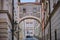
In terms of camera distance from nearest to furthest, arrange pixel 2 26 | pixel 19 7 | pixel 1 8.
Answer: pixel 2 26 < pixel 1 8 < pixel 19 7

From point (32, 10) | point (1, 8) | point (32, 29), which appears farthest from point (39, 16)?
point (32, 29)

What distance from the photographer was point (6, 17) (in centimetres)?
1504

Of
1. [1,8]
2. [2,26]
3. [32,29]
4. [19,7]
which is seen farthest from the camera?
[32,29]

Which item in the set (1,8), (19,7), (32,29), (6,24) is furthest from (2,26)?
(32,29)

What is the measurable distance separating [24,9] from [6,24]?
2826cm

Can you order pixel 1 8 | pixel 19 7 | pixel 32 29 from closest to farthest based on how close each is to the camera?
pixel 1 8 < pixel 19 7 < pixel 32 29

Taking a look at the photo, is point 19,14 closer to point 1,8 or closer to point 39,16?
point 39,16

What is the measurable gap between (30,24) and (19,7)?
1628 inches

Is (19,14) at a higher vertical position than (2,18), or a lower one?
lower

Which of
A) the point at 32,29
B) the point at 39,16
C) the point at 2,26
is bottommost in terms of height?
the point at 32,29

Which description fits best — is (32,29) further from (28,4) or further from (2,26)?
(2,26)

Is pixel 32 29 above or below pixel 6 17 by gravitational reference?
below

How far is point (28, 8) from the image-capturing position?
43.4 metres

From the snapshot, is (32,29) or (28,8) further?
(32,29)
